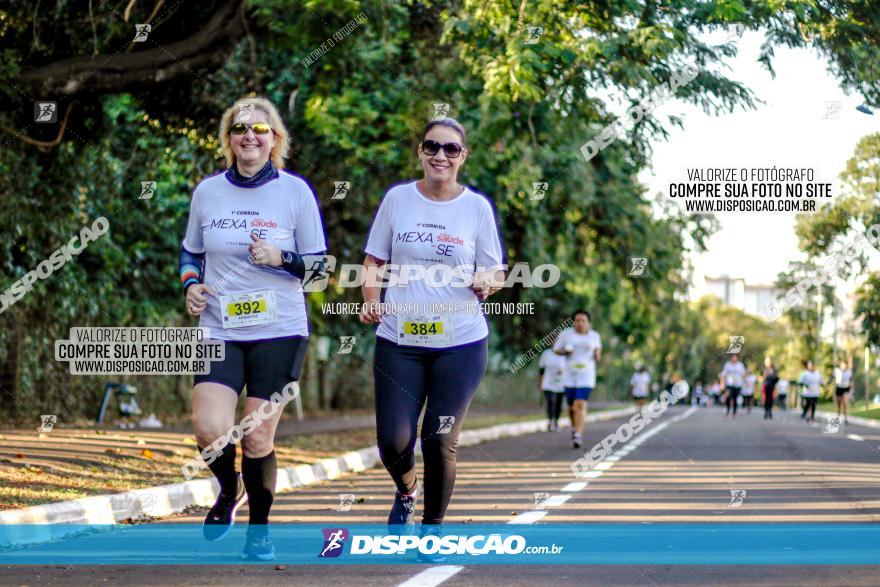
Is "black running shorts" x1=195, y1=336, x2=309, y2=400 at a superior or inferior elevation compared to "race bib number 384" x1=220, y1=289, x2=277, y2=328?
inferior

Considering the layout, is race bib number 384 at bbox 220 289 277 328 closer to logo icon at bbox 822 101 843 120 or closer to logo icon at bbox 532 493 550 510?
logo icon at bbox 532 493 550 510

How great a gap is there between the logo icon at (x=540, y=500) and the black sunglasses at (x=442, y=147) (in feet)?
13.9

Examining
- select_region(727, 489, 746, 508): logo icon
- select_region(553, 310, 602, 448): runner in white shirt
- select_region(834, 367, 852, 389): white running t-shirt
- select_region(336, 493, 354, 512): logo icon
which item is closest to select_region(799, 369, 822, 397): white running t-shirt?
select_region(834, 367, 852, 389): white running t-shirt

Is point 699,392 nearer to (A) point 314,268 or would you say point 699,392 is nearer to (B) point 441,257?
(B) point 441,257

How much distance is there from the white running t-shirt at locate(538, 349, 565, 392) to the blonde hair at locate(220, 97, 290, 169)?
1610 centimetres

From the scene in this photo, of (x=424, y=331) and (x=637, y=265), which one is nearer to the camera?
(x=424, y=331)

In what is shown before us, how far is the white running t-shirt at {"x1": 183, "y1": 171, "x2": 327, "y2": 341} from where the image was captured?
261 inches

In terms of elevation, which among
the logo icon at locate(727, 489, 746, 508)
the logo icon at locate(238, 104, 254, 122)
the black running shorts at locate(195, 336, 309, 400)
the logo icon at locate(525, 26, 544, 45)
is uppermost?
the logo icon at locate(525, 26, 544, 45)

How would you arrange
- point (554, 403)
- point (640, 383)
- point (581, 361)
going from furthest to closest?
point (640, 383)
point (554, 403)
point (581, 361)

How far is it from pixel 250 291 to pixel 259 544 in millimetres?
1211

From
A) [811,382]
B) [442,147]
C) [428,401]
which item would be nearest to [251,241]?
[442,147]

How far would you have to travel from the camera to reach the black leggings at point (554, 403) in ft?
78.9

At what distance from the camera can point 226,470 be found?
6.77m

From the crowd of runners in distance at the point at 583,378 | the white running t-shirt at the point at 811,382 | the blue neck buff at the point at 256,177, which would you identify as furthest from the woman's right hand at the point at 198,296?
the white running t-shirt at the point at 811,382
